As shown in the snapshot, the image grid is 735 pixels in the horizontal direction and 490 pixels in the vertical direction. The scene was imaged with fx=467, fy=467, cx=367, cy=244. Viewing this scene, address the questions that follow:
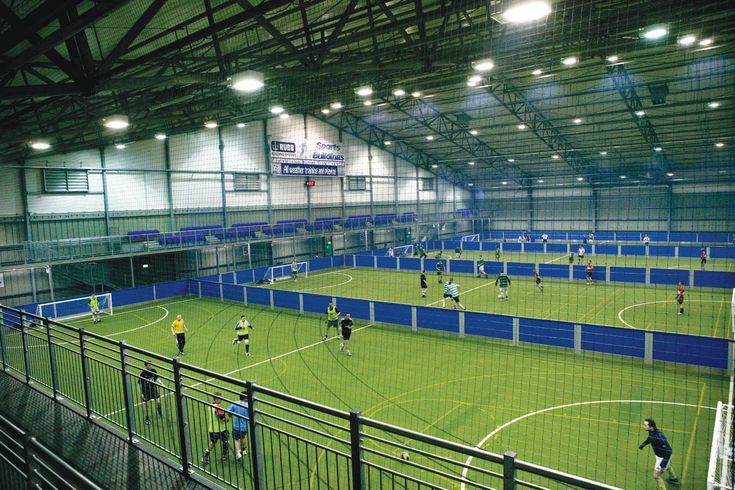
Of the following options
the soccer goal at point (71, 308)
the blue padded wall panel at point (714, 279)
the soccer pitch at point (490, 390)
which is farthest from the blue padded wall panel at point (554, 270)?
the soccer goal at point (71, 308)

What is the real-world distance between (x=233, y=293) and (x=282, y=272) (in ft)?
21.3

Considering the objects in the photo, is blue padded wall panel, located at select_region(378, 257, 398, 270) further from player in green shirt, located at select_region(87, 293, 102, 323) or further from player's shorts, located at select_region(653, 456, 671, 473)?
player's shorts, located at select_region(653, 456, 671, 473)

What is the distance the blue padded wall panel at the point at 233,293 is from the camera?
69.1 feet

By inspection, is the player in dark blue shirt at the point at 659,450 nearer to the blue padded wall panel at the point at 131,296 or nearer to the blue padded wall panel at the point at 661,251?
the blue padded wall panel at the point at 131,296

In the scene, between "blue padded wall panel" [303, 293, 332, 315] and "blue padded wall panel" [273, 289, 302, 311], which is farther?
"blue padded wall panel" [273, 289, 302, 311]

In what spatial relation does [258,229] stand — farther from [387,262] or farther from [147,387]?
[147,387]

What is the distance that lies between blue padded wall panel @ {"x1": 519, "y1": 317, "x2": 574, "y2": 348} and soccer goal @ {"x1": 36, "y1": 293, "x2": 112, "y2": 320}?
1656 centimetres

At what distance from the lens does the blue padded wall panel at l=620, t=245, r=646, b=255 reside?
3062cm

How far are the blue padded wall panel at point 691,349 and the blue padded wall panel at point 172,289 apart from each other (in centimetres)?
2021

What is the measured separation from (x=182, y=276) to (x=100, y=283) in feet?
14.5

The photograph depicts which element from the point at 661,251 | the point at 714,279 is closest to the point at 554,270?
the point at 714,279

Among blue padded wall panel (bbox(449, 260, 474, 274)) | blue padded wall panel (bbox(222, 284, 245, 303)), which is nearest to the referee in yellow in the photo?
blue padded wall panel (bbox(222, 284, 245, 303))

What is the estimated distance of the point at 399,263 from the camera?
1166 inches

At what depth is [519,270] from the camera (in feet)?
84.4
